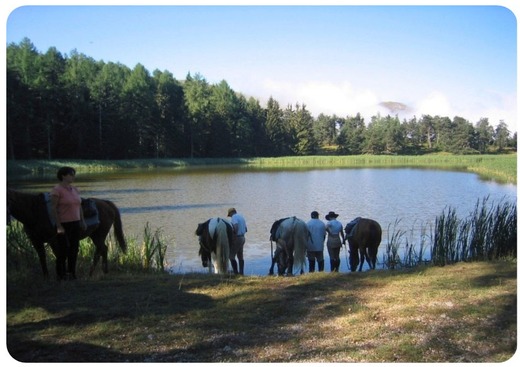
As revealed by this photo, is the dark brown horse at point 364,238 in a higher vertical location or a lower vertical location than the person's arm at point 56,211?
lower

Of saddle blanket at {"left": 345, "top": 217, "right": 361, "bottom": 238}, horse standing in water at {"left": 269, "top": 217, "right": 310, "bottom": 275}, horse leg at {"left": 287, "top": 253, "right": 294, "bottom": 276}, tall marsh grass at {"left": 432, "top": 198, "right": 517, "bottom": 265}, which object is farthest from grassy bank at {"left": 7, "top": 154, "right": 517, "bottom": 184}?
tall marsh grass at {"left": 432, "top": 198, "right": 517, "bottom": 265}

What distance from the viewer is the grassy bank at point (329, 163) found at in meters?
12.2

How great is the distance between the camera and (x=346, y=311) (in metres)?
4.27

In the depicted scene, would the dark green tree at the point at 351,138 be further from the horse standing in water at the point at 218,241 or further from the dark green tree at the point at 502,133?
the horse standing in water at the point at 218,241

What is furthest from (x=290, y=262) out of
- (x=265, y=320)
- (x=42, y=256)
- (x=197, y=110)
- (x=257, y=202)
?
(x=197, y=110)

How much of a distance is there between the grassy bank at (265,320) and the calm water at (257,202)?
3373 mm

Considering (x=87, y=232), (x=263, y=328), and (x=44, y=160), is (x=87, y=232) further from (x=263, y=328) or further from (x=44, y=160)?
(x=44, y=160)

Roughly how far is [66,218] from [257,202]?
13.5 meters

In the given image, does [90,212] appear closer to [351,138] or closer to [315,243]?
[315,243]

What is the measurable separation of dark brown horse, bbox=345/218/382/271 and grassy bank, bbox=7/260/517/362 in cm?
229

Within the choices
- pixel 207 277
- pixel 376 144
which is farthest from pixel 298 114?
pixel 207 277

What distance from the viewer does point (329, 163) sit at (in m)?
51.8

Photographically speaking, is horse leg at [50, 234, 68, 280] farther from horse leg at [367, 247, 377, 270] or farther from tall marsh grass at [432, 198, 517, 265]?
tall marsh grass at [432, 198, 517, 265]

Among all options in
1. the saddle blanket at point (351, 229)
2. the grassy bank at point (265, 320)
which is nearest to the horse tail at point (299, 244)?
the saddle blanket at point (351, 229)
